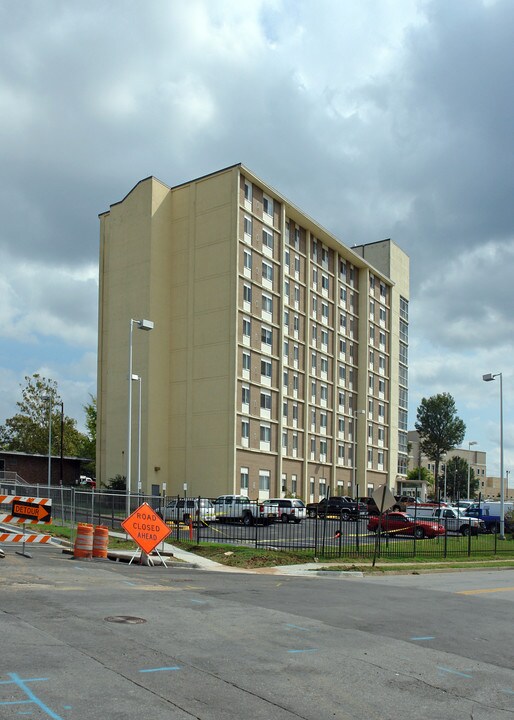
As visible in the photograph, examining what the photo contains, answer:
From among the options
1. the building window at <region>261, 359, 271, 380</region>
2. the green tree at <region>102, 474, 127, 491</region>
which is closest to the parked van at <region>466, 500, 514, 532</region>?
the building window at <region>261, 359, 271, 380</region>

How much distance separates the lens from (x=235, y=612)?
13219 mm

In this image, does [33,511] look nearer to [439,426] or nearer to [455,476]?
[439,426]

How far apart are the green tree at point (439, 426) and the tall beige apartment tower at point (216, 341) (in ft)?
206

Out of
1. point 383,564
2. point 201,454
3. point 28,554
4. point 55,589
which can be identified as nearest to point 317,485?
point 201,454

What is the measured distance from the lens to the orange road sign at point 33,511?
21312 millimetres

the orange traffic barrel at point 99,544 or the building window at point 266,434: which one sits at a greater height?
the building window at point 266,434

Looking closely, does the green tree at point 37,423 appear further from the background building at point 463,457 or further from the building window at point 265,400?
the background building at point 463,457

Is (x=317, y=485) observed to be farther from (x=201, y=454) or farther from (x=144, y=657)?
(x=144, y=657)

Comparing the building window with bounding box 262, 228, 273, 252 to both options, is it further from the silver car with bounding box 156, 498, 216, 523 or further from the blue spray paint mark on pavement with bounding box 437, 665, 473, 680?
the blue spray paint mark on pavement with bounding box 437, 665, 473, 680

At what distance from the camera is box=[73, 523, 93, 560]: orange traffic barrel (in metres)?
21.9

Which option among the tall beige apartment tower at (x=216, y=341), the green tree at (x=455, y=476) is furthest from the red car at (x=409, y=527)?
the green tree at (x=455, y=476)

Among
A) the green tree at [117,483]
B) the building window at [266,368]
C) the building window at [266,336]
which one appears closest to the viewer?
the green tree at [117,483]

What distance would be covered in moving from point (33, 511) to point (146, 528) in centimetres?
308

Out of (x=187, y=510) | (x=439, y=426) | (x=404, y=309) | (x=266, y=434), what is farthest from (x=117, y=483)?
(x=439, y=426)
